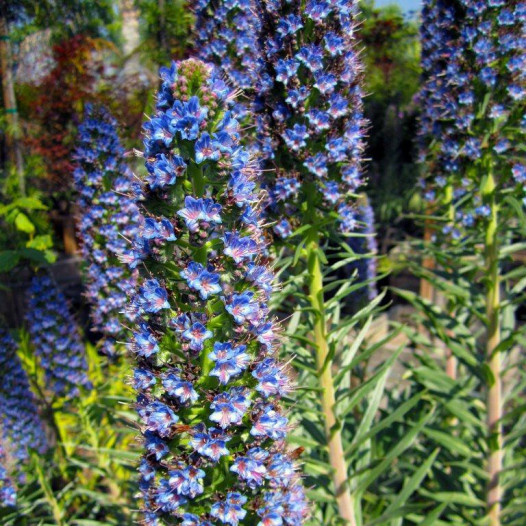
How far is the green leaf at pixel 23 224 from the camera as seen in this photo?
3221mm

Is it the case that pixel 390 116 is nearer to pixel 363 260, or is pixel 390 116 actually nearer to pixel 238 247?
pixel 363 260

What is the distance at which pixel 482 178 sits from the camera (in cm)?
288

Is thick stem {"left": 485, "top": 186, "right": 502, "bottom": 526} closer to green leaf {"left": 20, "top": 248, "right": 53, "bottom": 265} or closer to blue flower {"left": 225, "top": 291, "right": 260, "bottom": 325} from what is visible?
blue flower {"left": 225, "top": 291, "right": 260, "bottom": 325}

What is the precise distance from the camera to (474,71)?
273 centimetres

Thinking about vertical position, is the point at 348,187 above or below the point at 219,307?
above

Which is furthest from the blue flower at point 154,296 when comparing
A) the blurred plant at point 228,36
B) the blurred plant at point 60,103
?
the blurred plant at point 60,103

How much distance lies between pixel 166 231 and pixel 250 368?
1.40 feet

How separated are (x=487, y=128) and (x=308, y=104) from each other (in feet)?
3.64

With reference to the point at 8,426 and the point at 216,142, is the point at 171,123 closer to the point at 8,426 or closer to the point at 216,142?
the point at 216,142

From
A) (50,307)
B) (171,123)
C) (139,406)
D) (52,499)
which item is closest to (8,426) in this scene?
(52,499)

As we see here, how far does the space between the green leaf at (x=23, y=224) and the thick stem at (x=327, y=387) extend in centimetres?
178

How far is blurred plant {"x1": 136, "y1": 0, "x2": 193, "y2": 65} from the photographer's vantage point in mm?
9047

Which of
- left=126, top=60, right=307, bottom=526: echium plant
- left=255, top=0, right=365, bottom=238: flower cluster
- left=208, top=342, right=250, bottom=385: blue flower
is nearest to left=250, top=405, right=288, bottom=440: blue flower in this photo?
left=126, top=60, right=307, bottom=526: echium plant

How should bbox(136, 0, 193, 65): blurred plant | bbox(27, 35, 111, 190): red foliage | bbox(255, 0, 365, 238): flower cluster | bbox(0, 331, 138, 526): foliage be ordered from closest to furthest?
bbox(255, 0, 365, 238): flower cluster, bbox(0, 331, 138, 526): foliage, bbox(27, 35, 111, 190): red foliage, bbox(136, 0, 193, 65): blurred plant
